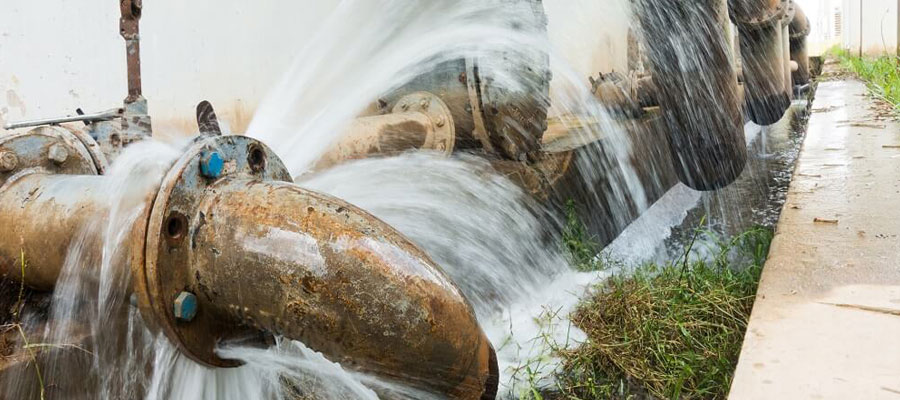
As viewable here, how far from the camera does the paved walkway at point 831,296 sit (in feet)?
4.17

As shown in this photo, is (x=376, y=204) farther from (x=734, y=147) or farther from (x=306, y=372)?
(x=734, y=147)

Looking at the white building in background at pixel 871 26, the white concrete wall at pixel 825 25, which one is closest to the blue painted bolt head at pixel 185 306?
the white building in background at pixel 871 26

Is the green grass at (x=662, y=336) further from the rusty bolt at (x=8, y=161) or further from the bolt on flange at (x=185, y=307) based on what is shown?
the rusty bolt at (x=8, y=161)

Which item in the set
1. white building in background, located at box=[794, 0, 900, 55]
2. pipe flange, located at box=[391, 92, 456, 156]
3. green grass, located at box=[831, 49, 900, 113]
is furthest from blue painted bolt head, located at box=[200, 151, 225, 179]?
white building in background, located at box=[794, 0, 900, 55]

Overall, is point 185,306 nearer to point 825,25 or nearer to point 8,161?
point 8,161

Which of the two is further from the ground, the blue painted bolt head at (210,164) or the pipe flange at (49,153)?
the pipe flange at (49,153)

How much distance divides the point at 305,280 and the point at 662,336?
5.31ft

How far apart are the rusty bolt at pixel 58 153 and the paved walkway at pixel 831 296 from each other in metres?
1.62

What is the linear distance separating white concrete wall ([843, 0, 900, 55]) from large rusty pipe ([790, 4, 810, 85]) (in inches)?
83.4

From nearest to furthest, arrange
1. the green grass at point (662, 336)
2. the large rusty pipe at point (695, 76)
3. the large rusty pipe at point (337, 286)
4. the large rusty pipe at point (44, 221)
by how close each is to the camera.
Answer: the large rusty pipe at point (337, 286)
the large rusty pipe at point (44, 221)
the green grass at point (662, 336)
the large rusty pipe at point (695, 76)

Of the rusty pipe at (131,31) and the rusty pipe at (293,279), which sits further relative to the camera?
the rusty pipe at (131,31)

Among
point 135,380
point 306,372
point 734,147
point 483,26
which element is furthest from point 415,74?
point 135,380

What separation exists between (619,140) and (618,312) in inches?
84.3

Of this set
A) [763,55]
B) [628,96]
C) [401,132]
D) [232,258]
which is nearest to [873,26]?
[763,55]
